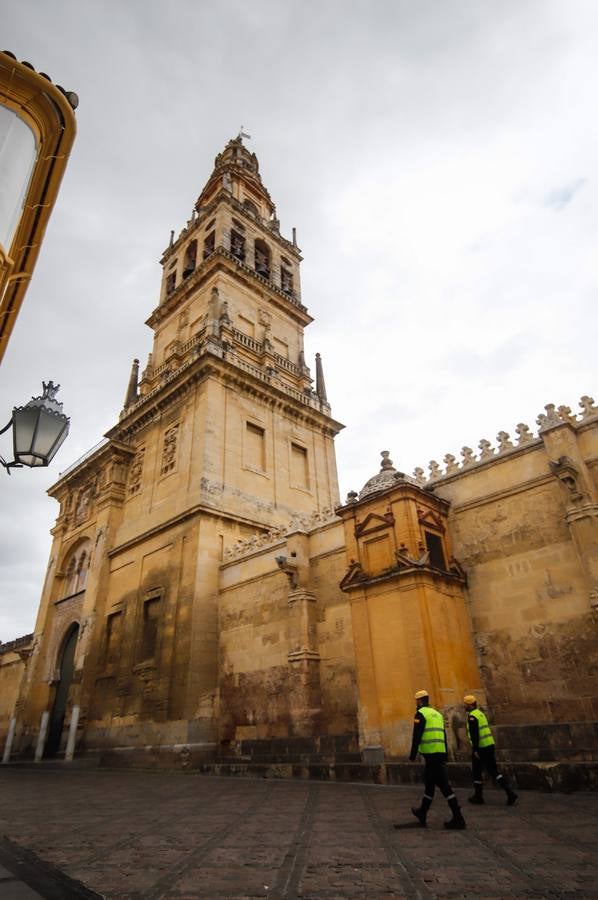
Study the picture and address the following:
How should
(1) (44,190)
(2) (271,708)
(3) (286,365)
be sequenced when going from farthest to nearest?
1. (3) (286,365)
2. (2) (271,708)
3. (1) (44,190)

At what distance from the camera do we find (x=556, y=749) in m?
9.12

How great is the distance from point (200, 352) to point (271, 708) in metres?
13.8

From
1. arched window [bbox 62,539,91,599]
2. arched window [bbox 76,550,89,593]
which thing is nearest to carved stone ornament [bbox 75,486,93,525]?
arched window [bbox 62,539,91,599]

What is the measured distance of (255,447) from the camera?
74.2ft

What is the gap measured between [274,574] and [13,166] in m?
13.1

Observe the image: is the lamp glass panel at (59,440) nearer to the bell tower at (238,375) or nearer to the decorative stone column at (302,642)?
the decorative stone column at (302,642)

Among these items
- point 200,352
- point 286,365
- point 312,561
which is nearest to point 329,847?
point 312,561

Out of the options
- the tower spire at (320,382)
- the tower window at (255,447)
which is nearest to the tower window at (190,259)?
the tower spire at (320,382)

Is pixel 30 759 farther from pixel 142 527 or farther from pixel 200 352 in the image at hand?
pixel 200 352

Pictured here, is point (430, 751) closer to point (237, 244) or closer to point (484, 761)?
point (484, 761)

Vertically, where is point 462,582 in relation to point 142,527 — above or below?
below

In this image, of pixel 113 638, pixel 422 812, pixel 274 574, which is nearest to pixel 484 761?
pixel 422 812

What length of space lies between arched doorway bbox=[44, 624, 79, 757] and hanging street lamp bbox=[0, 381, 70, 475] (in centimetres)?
2002

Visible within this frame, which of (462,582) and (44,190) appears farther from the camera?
(462,582)
